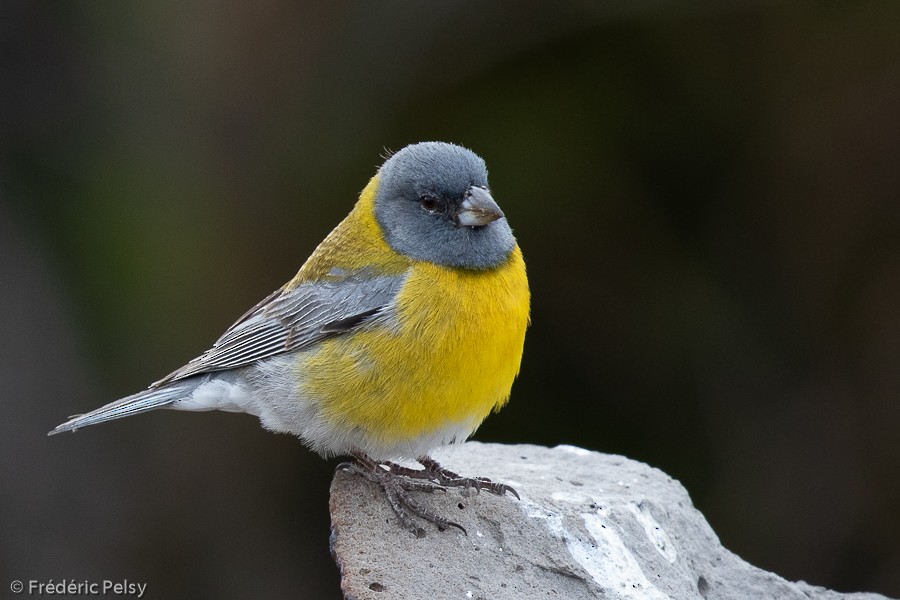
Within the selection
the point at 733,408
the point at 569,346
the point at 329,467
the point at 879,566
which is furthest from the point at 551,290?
the point at 879,566

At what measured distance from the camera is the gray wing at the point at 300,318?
583cm

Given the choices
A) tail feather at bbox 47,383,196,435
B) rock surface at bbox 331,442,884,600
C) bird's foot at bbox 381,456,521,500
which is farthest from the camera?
tail feather at bbox 47,383,196,435

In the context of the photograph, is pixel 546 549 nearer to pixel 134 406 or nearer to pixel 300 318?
pixel 300 318

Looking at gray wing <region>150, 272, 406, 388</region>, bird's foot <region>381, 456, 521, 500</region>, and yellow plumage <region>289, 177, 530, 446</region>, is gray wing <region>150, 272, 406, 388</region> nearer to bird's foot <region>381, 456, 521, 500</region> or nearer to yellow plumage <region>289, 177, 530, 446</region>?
yellow plumage <region>289, 177, 530, 446</region>

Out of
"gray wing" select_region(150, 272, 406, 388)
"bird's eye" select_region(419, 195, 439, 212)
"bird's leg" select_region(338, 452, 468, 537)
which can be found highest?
"bird's eye" select_region(419, 195, 439, 212)

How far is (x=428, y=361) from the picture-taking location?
5.53 metres

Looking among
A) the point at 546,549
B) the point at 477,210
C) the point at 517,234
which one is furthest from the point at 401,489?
the point at 517,234

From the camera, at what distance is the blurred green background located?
8906mm

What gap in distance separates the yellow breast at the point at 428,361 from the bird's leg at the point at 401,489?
0.18 metres

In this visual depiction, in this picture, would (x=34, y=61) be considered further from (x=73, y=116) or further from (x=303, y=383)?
(x=303, y=383)

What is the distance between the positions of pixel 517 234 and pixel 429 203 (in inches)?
127

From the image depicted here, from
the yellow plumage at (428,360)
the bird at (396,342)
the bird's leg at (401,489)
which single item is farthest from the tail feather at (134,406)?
the bird's leg at (401,489)

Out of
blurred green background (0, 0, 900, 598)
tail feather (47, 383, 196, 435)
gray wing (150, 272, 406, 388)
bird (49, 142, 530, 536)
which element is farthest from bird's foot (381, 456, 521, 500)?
blurred green background (0, 0, 900, 598)

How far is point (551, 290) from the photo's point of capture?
9.23m
